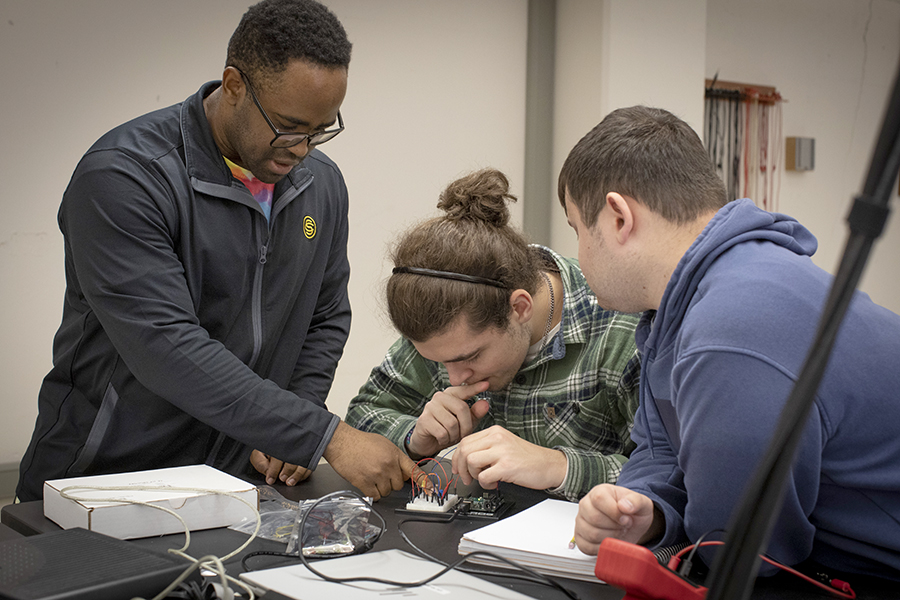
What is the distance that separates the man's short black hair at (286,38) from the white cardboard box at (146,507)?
29.1 inches

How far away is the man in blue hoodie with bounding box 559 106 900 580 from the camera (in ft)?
2.49

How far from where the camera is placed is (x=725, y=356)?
76 centimetres

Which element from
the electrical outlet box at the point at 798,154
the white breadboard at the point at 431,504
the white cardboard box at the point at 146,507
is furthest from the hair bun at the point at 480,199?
the electrical outlet box at the point at 798,154

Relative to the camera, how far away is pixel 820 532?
856mm

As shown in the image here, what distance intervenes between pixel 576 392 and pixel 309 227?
26.4 inches

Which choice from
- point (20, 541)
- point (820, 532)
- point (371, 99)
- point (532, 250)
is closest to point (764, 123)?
point (371, 99)

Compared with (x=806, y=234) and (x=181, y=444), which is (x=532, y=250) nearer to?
(x=806, y=234)

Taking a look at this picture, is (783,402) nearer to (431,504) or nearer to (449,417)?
(431,504)

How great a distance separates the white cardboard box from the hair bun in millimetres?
668

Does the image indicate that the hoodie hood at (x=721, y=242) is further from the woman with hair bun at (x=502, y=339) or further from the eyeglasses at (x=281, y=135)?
the eyeglasses at (x=281, y=135)

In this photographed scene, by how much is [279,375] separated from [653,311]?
2.75 feet

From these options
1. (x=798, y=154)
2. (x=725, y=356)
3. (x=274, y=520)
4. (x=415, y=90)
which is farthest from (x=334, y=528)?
(x=798, y=154)

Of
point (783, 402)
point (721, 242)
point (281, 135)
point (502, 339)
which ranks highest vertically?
point (281, 135)

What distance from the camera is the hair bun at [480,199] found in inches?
56.4
